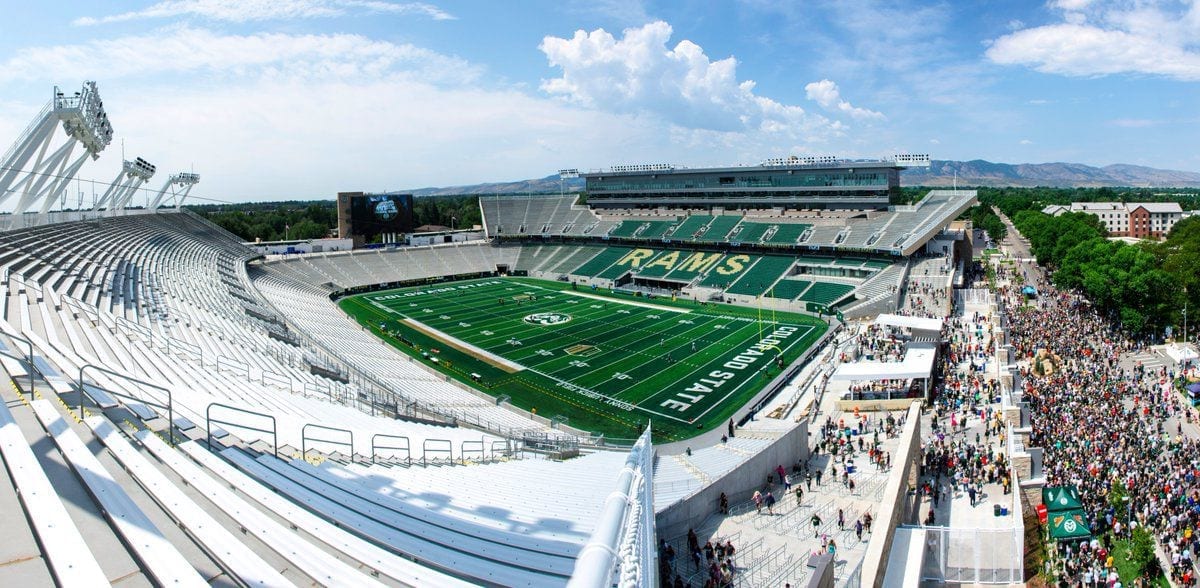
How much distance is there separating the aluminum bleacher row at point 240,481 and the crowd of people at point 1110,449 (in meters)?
10.9

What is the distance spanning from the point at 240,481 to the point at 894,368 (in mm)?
21991

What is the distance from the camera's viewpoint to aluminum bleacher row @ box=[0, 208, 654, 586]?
428 centimetres

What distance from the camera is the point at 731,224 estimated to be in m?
58.2

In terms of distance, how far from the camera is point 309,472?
7602mm

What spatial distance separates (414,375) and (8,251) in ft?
44.0

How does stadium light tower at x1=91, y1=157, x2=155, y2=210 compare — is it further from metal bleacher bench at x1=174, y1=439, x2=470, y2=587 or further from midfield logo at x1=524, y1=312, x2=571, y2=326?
metal bleacher bench at x1=174, y1=439, x2=470, y2=587

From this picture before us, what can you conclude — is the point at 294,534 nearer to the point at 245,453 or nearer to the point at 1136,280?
the point at 245,453

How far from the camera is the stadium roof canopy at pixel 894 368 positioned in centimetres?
2278

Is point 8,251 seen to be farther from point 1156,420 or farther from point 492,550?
point 1156,420

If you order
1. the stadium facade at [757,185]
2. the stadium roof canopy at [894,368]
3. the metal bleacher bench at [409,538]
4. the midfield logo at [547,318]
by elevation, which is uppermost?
the stadium facade at [757,185]

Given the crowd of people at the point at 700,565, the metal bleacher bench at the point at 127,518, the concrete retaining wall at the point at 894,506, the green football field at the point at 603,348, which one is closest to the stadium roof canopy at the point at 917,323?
the green football field at the point at 603,348

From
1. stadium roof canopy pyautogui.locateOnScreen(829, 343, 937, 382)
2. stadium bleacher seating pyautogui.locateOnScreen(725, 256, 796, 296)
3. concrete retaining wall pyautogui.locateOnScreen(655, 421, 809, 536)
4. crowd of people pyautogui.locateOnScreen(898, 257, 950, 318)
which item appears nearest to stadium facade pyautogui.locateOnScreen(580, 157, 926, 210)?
stadium bleacher seating pyautogui.locateOnScreen(725, 256, 796, 296)

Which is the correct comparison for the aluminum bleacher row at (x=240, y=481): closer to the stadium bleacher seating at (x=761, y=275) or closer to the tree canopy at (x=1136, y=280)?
the stadium bleacher seating at (x=761, y=275)

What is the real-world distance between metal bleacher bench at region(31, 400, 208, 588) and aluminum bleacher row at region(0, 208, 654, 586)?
14 mm
